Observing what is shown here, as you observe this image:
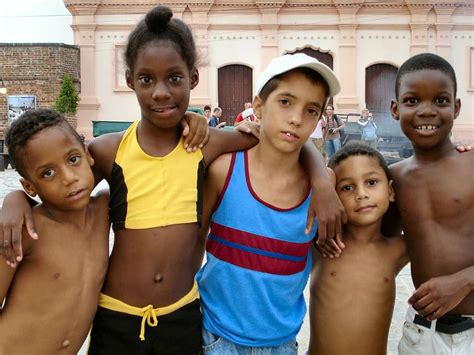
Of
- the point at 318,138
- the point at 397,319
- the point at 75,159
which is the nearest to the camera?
the point at 75,159

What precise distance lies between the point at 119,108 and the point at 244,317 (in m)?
19.7

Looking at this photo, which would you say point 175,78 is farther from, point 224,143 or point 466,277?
point 466,277

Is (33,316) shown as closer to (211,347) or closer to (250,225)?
(211,347)

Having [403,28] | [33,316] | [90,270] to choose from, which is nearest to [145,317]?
[90,270]

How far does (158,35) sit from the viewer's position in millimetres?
2264

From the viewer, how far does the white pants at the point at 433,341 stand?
91.9 inches

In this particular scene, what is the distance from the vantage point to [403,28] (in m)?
21.2

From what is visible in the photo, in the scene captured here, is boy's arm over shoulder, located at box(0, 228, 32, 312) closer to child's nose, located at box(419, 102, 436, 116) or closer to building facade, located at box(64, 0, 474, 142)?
child's nose, located at box(419, 102, 436, 116)

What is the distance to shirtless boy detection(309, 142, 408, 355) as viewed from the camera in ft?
8.19

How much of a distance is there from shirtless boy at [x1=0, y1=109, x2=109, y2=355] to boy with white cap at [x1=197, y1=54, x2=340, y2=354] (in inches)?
19.0

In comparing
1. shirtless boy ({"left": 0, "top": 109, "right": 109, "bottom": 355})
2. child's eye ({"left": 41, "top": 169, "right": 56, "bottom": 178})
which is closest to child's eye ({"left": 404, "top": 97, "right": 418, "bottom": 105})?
shirtless boy ({"left": 0, "top": 109, "right": 109, "bottom": 355})

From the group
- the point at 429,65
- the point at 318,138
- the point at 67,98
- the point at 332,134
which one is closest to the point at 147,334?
the point at 429,65

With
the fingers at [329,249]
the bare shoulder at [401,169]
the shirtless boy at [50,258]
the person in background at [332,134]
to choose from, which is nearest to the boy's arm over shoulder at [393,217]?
the bare shoulder at [401,169]

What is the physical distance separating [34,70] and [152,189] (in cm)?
2013
